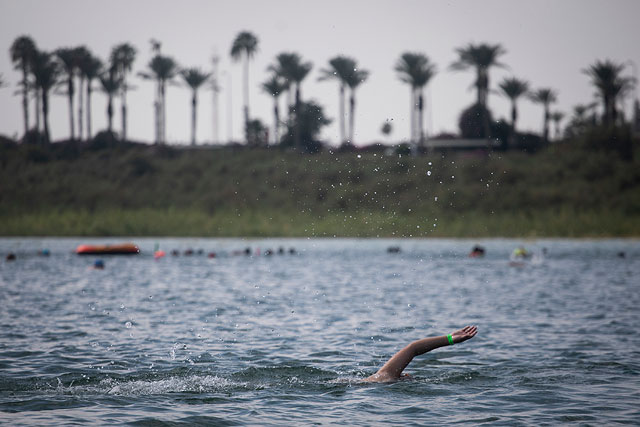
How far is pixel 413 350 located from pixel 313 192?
3305 inches

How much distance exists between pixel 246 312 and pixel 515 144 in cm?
8926

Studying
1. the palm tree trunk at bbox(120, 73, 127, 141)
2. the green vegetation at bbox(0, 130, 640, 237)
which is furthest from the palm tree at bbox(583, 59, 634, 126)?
the palm tree trunk at bbox(120, 73, 127, 141)

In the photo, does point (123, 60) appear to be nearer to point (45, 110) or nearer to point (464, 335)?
point (45, 110)

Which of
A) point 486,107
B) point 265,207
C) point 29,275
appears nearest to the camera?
point 29,275

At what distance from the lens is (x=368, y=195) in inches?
3750

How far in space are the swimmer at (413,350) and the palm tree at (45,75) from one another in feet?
340

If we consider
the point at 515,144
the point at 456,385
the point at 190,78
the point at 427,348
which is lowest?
the point at 456,385

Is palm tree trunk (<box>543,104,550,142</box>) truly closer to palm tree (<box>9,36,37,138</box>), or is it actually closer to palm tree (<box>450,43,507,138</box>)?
palm tree (<box>450,43,507,138</box>)

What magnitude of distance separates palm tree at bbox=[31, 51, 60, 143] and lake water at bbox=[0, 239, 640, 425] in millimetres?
72563

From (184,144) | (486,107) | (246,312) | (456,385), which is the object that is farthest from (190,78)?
(456,385)

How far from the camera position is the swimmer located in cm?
1282

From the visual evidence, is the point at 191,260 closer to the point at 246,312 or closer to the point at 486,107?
the point at 246,312

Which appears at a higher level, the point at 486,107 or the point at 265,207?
the point at 486,107

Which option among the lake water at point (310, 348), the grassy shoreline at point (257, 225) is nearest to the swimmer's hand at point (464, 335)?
the lake water at point (310, 348)
